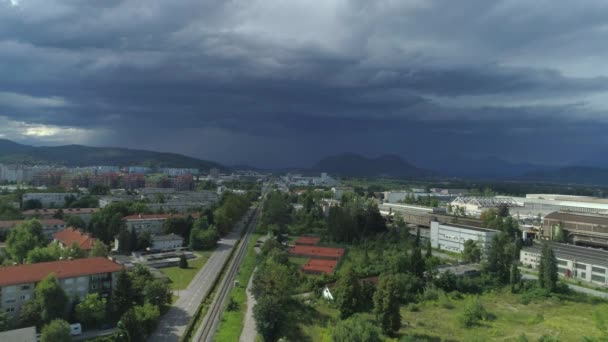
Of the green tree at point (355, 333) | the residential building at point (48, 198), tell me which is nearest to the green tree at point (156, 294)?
the green tree at point (355, 333)

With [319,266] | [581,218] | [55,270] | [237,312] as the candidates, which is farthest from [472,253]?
[55,270]

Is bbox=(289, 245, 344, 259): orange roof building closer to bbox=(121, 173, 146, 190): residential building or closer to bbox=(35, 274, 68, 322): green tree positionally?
bbox=(35, 274, 68, 322): green tree

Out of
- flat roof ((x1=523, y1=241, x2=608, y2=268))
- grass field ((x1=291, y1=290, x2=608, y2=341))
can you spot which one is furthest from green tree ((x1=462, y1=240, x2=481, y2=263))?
grass field ((x1=291, y1=290, x2=608, y2=341))

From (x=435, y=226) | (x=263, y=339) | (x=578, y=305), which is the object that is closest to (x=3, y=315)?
(x=263, y=339)

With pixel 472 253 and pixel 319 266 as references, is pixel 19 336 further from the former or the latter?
pixel 472 253

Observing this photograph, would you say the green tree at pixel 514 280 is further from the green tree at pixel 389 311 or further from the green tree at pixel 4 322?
the green tree at pixel 4 322
